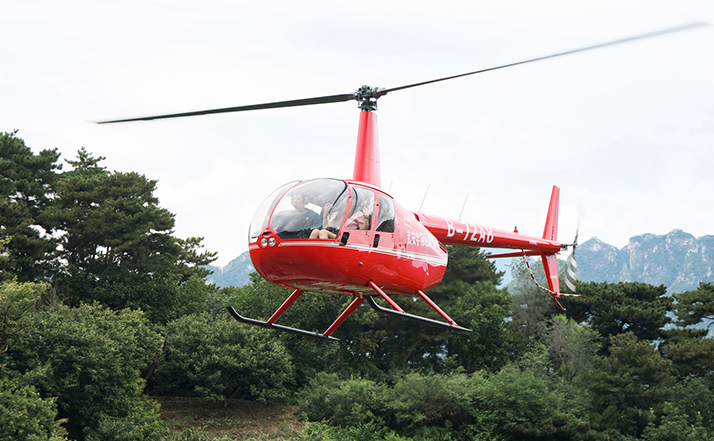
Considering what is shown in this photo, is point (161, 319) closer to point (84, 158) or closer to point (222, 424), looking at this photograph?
point (222, 424)

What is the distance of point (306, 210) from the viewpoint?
7273 mm

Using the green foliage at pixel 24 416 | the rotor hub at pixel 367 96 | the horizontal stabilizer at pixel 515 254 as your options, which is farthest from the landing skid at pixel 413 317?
the green foliage at pixel 24 416

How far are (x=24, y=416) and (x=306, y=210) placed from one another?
13.2 metres

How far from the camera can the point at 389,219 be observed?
788 centimetres

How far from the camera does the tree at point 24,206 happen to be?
82.4 feet

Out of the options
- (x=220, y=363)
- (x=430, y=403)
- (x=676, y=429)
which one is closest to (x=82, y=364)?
(x=220, y=363)

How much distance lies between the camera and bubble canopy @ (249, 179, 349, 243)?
7.19 metres

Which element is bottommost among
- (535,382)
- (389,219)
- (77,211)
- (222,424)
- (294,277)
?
(222,424)

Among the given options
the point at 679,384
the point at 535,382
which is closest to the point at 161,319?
the point at 535,382

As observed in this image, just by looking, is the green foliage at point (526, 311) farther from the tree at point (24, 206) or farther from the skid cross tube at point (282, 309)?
the skid cross tube at point (282, 309)

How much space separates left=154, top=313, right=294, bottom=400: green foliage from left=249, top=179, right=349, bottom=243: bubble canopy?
20.4m

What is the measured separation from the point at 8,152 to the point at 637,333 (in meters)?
37.0

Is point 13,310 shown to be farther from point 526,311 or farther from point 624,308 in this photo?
point 624,308

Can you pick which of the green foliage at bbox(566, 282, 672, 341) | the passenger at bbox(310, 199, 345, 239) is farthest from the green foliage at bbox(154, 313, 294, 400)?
the passenger at bbox(310, 199, 345, 239)
